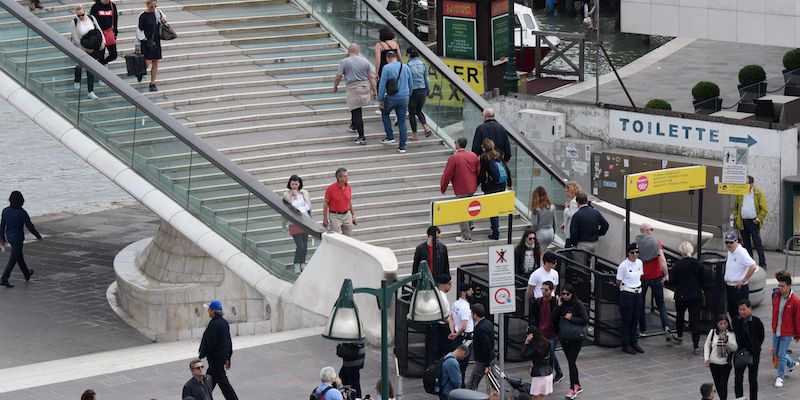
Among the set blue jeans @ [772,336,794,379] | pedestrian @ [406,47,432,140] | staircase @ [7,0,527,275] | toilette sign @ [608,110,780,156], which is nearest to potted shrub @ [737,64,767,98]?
toilette sign @ [608,110,780,156]

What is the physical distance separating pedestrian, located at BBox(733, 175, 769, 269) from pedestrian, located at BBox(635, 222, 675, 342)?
4.39m

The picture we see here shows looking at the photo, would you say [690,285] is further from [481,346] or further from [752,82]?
[752,82]

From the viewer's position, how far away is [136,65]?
2612 centimetres

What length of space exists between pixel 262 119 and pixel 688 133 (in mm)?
7009

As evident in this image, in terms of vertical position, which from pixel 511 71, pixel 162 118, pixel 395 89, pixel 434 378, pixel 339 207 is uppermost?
pixel 511 71

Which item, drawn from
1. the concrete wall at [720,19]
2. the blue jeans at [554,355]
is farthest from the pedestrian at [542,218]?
the concrete wall at [720,19]

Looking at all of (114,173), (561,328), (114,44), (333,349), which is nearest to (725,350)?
(561,328)

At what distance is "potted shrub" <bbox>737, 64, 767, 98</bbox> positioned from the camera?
31281 mm

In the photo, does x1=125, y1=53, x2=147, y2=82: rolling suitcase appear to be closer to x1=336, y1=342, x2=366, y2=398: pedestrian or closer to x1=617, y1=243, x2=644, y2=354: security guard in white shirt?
x1=617, y1=243, x2=644, y2=354: security guard in white shirt

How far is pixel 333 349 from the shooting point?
2095 cm

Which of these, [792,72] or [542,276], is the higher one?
[792,72]

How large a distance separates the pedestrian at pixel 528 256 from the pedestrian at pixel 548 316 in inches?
59.9

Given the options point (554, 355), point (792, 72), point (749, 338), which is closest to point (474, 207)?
point (554, 355)

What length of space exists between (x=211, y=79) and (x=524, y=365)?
28.4ft
